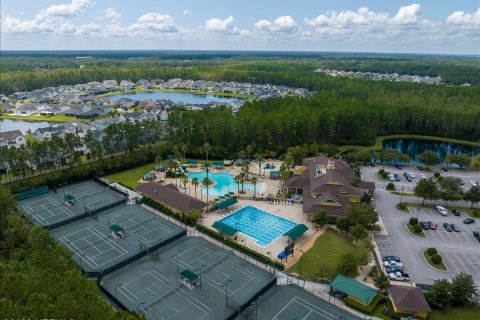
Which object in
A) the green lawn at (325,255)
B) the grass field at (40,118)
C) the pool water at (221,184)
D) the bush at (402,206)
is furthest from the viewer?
the grass field at (40,118)

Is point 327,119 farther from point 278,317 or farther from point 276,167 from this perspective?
point 278,317

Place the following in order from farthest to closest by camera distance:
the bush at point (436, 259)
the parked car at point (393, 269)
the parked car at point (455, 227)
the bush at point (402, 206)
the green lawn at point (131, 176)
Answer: the green lawn at point (131, 176)
the bush at point (402, 206)
the parked car at point (455, 227)
the bush at point (436, 259)
the parked car at point (393, 269)

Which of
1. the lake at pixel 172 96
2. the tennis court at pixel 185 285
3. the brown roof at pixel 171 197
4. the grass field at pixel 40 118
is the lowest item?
the tennis court at pixel 185 285

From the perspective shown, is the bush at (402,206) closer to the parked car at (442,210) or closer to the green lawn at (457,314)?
the parked car at (442,210)

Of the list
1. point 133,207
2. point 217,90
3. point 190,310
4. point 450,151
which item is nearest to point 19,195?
point 133,207

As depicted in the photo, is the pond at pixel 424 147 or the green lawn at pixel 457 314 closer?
the green lawn at pixel 457 314

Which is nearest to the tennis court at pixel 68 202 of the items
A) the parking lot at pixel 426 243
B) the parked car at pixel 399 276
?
the parked car at pixel 399 276
